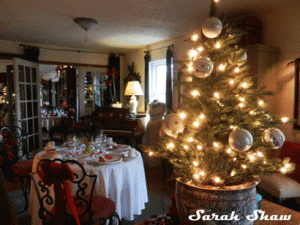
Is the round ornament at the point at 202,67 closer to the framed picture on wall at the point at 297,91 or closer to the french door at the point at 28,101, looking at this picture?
the framed picture on wall at the point at 297,91

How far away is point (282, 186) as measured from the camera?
267 centimetres

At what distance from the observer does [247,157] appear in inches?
55.8

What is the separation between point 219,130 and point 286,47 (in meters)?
2.76

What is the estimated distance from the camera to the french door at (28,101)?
16.4 feet

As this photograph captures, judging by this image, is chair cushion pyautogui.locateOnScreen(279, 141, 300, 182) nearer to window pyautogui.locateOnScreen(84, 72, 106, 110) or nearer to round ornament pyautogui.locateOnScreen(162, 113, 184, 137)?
round ornament pyautogui.locateOnScreen(162, 113, 184, 137)

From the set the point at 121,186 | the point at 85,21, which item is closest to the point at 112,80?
the point at 85,21

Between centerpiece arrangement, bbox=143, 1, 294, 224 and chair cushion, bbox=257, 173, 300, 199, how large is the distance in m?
1.45

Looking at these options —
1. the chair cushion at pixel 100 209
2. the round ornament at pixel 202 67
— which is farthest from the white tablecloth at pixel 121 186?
the round ornament at pixel 202 67

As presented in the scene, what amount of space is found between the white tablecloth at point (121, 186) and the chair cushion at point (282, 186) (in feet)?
5.07

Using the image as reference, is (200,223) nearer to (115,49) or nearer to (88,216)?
(88,216)

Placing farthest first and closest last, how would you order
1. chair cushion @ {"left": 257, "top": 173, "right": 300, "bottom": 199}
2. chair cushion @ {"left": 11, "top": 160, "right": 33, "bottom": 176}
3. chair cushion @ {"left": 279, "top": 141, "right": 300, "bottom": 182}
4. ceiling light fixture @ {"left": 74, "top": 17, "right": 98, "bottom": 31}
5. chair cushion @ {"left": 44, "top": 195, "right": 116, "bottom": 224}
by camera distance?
ceiling light fixture @ {"left": 74, "top": 17, "right": 98, "bottom": 31} → chair cushion @ {"left": 11, "top": 160, "right": 33, "bottom": 176} → chair cushion @ {"left": 279, "top": 141, "right": 300, "bottom": 182} → chair cushion @ {"left": 257, "top": 173, "right": 300, "bottom": 199} → chair cushion @ {"left": 44, "top": 195, "right": 116, "bottom": 224}

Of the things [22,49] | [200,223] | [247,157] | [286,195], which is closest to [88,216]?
[200,223]

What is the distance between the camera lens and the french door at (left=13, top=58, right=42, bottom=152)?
16.4 feet

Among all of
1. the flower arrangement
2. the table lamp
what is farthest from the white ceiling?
the table lamp
